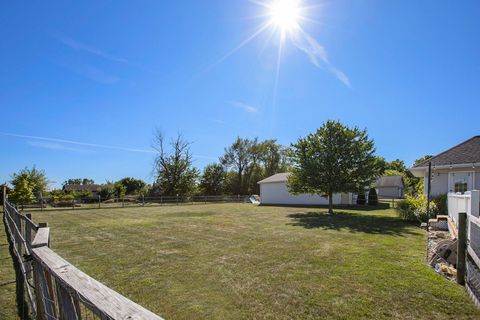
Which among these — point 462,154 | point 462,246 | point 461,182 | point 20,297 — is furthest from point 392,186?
point 20,297

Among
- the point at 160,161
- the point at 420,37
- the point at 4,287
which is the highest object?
the point at 420,37

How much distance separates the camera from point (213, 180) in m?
47.0

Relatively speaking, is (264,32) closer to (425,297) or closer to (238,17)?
(238,17)

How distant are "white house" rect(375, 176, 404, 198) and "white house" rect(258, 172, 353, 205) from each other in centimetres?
2860

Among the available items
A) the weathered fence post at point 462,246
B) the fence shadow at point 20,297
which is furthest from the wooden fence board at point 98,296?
the weathered fence post at point 462,246

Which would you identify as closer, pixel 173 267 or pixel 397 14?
pixel 173 267

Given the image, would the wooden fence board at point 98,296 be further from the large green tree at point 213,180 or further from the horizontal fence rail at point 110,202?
the large green tree at point 213,180

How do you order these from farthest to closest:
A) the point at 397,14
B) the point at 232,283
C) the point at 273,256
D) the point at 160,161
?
the point at 160,161, the point at 397,14, the point at 273,256, the point at 232,283

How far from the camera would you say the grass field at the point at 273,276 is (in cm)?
410

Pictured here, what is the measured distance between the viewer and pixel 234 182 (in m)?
49.5

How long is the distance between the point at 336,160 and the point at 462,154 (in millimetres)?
6247

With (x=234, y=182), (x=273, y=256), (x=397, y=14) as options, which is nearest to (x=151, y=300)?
(x=273, y=256)

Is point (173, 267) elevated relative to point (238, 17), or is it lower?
lower

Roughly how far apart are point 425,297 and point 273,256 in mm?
3324
